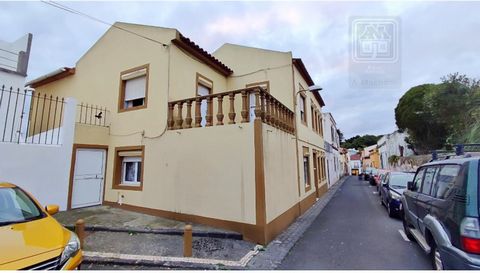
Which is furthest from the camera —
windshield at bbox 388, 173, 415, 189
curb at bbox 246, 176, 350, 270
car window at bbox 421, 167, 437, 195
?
windshield at bbox 388, 173, 415, 189

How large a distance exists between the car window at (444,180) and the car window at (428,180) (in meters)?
0.23

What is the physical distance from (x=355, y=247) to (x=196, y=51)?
7710 millimetres

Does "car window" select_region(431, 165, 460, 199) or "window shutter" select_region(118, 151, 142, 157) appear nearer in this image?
"car window" select_region(431, 165, 460, 199)

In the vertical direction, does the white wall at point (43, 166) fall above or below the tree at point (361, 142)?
below

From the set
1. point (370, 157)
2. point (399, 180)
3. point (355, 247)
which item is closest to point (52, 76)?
point (355, 247)

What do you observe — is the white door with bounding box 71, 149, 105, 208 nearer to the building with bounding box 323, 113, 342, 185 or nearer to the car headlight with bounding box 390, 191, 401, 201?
the car headlight with bounding box 390, 191, 401, 201

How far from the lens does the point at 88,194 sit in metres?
7.68

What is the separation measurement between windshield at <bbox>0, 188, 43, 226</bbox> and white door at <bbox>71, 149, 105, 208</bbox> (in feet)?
13.1

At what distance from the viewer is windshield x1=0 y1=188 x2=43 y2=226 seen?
10.5 ft

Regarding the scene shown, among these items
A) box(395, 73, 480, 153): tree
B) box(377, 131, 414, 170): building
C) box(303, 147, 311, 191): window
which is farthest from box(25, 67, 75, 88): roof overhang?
box(377, 131, 414, 170): building

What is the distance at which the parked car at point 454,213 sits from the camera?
8.39 ft

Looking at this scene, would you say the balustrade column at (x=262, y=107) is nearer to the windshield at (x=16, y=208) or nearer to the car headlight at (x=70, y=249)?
the car headlight at (x=70, y=249)

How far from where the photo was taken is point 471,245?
100 inches

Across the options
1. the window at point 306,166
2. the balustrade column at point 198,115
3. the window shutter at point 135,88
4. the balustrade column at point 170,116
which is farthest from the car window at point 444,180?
the window shutter at point 135,88
